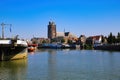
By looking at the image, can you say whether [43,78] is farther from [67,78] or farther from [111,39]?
[111,39]

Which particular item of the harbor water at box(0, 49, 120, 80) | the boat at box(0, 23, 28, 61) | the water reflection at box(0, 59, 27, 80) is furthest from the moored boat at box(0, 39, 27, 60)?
the water reflection at box(0, 59, 27, 80)

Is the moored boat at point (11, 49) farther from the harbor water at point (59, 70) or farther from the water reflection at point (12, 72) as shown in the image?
the water reflection at point (12, 72)

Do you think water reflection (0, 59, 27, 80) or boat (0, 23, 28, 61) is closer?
water reflection (0, 59, 27, 80)

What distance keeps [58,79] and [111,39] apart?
136 m

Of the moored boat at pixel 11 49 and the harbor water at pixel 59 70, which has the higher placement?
the moored boat at pixel 11 49

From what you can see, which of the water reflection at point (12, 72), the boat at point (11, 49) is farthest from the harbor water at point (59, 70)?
the boat at point (11, 49)

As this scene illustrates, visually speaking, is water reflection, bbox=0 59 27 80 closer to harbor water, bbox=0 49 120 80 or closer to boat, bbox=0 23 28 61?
harbor water, bbox=0 49 120 80

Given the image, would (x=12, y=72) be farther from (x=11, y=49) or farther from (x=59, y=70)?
(x=11, y=49)

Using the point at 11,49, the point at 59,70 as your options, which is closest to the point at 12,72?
the point at 59,70

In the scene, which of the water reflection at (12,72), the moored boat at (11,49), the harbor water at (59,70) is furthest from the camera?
the moored boat at (11,49)

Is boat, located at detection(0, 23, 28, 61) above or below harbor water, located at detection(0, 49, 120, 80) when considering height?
above

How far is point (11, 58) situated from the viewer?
5347 cm

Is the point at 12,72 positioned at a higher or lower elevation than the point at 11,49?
lower

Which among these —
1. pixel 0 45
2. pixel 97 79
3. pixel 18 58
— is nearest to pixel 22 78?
pixel 97 79
